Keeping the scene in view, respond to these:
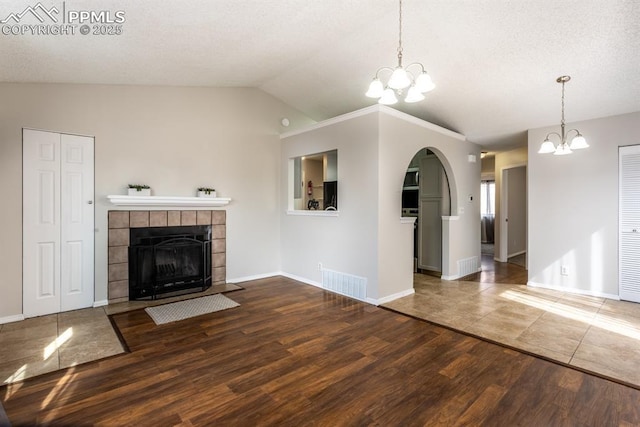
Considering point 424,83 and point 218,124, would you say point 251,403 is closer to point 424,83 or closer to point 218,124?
point 424,83

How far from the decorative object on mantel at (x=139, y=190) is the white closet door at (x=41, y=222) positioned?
2.42 ft

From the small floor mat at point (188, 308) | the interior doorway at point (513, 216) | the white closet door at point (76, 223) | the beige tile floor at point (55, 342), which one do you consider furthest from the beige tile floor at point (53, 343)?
the interior doorway at point (513, 216)

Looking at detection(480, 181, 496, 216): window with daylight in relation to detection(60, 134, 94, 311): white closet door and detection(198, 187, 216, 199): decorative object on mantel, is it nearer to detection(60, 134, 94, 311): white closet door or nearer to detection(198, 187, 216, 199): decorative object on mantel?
detection(198, 187, 216, 199): decorative object on mantel

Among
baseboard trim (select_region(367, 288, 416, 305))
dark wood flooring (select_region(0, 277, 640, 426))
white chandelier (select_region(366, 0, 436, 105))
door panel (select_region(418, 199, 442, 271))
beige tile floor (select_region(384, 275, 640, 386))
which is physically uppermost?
white chandelier (select_region(366, 0, 436, 105))

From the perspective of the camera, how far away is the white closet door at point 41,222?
11.2 feet

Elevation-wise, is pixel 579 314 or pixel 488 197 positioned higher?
pixel 488 197

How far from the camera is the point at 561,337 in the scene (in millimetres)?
2941

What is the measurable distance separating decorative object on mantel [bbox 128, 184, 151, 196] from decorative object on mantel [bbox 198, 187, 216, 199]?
0.70 m

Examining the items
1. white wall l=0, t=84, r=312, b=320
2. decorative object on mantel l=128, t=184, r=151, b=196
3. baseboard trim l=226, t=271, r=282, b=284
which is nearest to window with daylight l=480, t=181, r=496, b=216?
white wall l=0, t=84, r=312, b=320

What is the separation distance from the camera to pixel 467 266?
5652mm

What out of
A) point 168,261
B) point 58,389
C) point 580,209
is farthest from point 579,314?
point 168,261

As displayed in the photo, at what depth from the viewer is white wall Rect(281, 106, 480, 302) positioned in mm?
3959

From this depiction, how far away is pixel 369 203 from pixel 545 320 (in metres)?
2.37

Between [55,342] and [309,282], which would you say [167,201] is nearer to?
[55,342]
